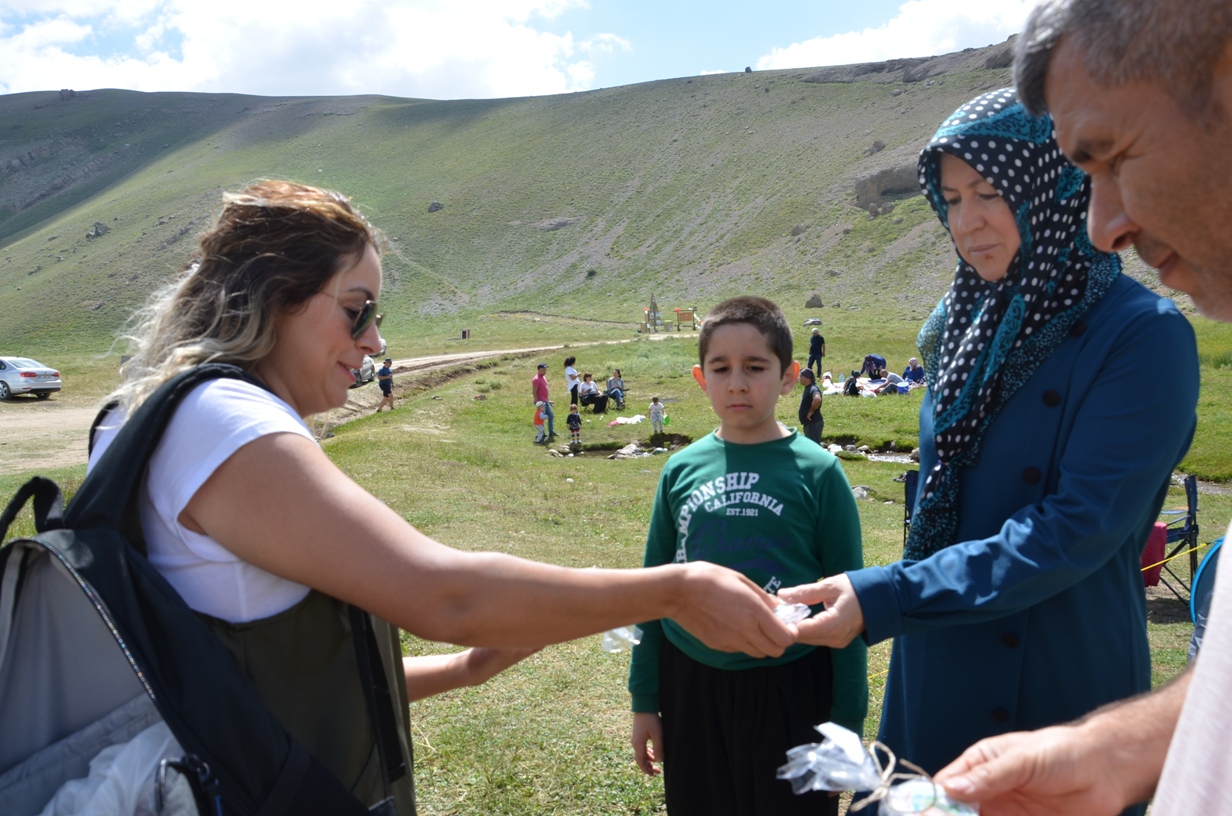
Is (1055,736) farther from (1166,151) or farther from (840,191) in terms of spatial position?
(840,191)

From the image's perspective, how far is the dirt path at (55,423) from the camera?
18.2 m

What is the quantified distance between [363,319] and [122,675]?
89 cm

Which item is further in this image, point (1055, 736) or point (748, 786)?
point (748, 786)

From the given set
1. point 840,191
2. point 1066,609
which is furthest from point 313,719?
point 840,191

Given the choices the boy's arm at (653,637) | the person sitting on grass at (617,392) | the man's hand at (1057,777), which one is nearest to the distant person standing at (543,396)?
the person sitting on grass at (617,392)

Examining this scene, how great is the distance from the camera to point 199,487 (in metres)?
1.60

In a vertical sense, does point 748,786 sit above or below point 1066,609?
below

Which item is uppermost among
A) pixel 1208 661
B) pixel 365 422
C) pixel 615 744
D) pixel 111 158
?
pixel 111 158

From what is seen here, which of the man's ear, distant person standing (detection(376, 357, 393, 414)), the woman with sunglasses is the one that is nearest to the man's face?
the woman with sunglasses

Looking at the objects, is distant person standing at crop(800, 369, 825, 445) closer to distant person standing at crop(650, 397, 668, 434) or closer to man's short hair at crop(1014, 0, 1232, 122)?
distant person standing at crop(650, 397, 668, 434)

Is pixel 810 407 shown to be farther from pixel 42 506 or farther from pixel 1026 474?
pixel 42 506

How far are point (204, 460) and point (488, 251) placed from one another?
289ft

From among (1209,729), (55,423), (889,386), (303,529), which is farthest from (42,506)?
(55,423)

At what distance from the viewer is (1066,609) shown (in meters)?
2.12
